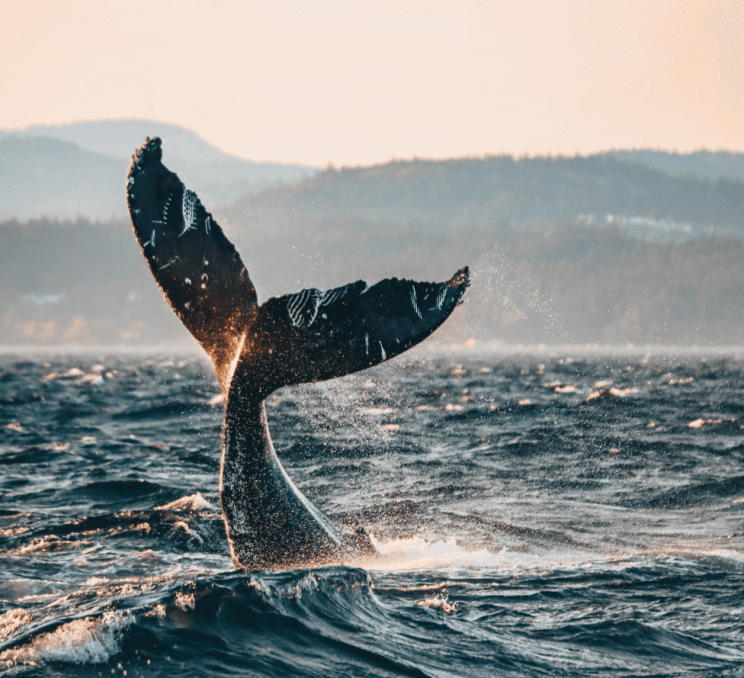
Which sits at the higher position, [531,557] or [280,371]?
[280,371]

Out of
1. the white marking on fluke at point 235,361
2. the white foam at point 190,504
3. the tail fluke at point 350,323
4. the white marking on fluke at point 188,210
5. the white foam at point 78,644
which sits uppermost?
the white marking on fluke at point 188,210

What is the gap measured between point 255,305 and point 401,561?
3.14 metres

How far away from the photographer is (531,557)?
7.93 m

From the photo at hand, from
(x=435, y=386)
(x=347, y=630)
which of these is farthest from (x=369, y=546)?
(x=435, y=386)

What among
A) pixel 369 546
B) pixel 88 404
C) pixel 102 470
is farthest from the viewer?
pixel 88 404

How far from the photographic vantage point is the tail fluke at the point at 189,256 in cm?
574


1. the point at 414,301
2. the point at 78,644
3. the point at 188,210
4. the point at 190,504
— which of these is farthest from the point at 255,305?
the point at 190,504

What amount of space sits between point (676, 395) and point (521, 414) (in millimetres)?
10535

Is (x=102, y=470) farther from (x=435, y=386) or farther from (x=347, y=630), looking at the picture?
(x=435, y=386)

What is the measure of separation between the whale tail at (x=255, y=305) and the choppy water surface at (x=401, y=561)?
1.64 meters

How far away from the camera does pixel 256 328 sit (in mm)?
5520

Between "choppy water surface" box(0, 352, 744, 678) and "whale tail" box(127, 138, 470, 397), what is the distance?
64.7 inches

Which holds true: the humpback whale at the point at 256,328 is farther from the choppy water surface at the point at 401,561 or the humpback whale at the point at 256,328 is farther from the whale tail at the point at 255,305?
the choppy water surface at the point at 401,561

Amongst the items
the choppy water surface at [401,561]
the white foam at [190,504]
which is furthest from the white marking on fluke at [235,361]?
the white foam at [190,504]
